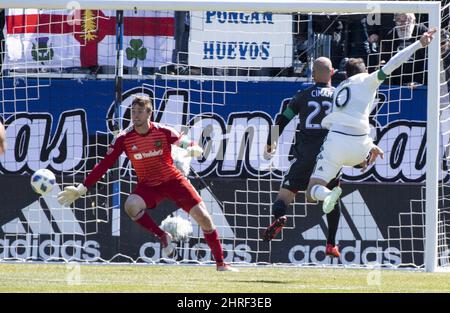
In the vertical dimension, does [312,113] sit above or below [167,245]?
above

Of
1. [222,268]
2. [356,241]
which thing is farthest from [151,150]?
[356,241]

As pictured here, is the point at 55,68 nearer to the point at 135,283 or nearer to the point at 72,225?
the point at 72,225

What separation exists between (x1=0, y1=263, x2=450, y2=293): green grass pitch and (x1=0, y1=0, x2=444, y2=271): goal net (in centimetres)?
141

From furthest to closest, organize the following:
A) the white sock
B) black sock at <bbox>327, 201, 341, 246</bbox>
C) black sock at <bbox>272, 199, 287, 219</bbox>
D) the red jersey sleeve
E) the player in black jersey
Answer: the player in black jersey
black sock at <bbox>327, 201, 341, 246</bbox>
black sock at <bbox>272, 199, 287, 219</bbox>
the red jersey sleeve
the white sock

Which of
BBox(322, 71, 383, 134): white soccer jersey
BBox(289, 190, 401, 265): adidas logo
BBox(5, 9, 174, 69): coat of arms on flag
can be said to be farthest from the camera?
BBox(5, 9, 174, 69): coat of arms on flag

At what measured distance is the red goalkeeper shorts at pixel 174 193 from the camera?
12.2m

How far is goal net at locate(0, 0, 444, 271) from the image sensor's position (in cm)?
1464

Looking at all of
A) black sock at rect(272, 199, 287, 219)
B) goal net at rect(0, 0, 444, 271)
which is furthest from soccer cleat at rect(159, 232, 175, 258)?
goal net at rect(0, 0, 444, 271)

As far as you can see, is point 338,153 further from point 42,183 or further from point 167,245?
point 42,183

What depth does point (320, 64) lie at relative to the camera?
12.7m

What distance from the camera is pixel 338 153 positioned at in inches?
475

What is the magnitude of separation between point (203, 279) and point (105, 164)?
5.68 feet

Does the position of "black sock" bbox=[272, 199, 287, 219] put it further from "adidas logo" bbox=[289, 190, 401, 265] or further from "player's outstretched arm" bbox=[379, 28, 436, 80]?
"adidas logo" bbox=[289, 190, 401, 265]

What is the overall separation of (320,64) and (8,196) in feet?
14.8
